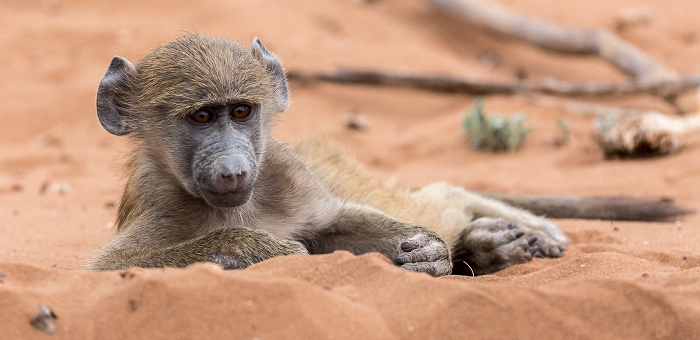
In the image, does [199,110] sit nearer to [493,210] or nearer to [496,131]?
[493,210]

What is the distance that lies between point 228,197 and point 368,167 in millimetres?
4635

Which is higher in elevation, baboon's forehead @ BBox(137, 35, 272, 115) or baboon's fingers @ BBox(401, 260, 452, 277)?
baboon's forehead @ BBox(137, 35, 272, 115)

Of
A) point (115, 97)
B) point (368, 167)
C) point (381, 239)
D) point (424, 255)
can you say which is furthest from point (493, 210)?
point (368, 167)

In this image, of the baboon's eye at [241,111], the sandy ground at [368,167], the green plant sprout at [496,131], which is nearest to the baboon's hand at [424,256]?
the sandy ground at [368,167]

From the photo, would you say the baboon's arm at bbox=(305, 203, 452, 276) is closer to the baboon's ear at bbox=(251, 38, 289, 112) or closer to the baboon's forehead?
the baboon's ear at bbox=(251, 38, 289, 112)

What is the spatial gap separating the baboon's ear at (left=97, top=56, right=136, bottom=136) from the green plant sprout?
4846 mm

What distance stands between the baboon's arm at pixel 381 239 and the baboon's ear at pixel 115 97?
3.90ft

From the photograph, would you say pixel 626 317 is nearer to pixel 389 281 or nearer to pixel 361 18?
A: pixel 389 281

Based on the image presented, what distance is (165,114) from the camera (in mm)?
3760

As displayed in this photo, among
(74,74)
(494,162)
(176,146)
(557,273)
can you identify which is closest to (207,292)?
(176,146)

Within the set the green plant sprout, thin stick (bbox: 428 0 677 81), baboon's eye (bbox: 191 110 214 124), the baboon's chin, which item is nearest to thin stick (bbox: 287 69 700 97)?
thin stick (bbox: 428 0 677 81)

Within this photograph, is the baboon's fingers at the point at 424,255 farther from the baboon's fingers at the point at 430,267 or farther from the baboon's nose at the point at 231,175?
the baboon's nose at the point at 231,175

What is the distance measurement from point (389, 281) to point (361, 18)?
34.1ft

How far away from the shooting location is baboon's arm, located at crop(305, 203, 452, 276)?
362 centimetres
